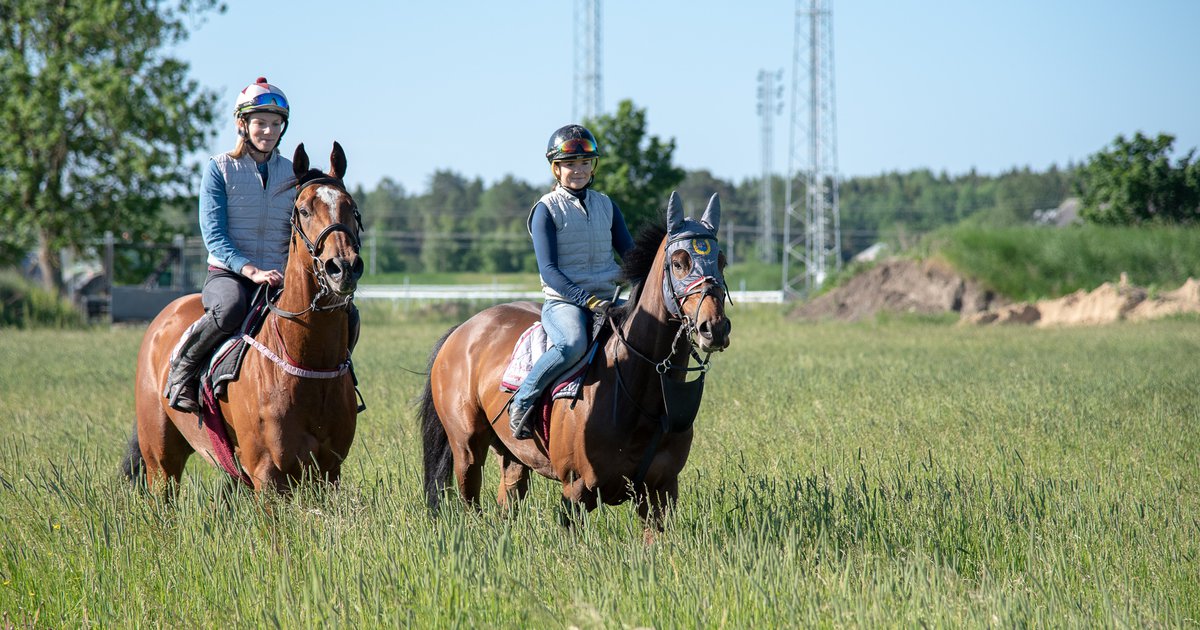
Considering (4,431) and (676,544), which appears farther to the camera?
(4,431)

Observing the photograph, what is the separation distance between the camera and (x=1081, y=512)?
568cm

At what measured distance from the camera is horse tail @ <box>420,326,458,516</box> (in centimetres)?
749

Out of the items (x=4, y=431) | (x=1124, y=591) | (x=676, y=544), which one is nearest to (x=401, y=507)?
(x=676, y=544)

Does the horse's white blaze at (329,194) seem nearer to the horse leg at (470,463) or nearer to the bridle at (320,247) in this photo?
the bridle at (320,247)

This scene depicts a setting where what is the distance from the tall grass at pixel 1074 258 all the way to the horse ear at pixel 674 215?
29.3m

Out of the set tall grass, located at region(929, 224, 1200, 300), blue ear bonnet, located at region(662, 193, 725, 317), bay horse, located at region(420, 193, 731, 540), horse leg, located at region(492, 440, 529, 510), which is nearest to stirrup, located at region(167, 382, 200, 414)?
bay horse, located at region(420, 193, 731, 540)

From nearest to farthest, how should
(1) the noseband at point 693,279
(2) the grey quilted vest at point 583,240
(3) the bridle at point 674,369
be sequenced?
(1) the noseband at point 693,279, (3) the bridle at point 674,369, (2) the grey quilted vest at point 583,240

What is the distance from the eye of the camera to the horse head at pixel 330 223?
18.4 ft

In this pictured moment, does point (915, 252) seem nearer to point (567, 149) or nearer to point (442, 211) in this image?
point (567, 149)

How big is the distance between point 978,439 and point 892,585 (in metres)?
5.23

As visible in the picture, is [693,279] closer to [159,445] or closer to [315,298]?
[315,298]

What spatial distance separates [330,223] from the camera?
229 inches

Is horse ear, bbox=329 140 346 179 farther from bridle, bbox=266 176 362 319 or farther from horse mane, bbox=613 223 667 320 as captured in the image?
horse mane, bbox=613 223 667 320

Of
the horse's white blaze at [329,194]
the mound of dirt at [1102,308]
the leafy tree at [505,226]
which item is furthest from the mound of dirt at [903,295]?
the horse's white blaze at [329,194]
